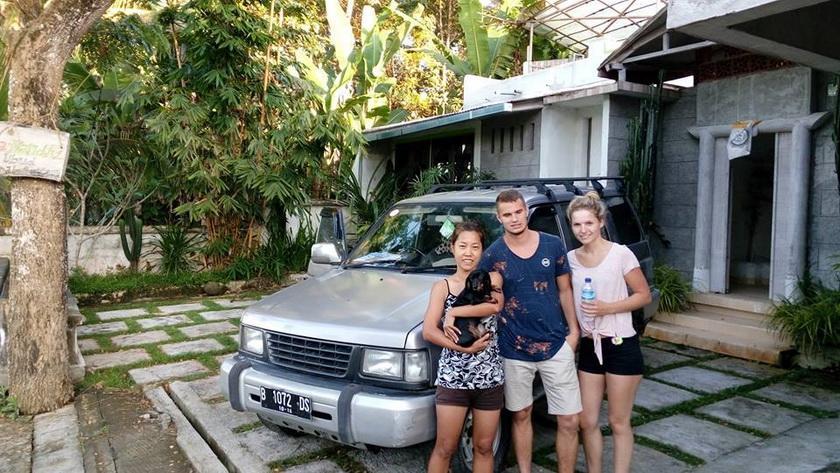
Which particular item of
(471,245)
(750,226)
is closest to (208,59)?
(471,245)

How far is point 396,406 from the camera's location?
10.1ft

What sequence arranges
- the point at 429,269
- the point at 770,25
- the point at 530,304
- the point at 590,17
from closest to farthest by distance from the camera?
the point at 530,304, the point at 429,269, the point at 770,25, the point at 590,17

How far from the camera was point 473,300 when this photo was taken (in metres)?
2.98

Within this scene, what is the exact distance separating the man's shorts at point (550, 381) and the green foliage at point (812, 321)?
400 centimetres

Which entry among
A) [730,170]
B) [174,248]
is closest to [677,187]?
[730,170]

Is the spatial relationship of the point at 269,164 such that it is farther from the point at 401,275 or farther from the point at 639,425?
the point at 639,425

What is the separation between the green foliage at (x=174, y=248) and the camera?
1041 centimetres

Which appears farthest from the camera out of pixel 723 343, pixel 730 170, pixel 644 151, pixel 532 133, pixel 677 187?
pixel 532 133

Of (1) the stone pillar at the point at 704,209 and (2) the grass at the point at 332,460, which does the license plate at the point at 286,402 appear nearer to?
(2) the grass at the point at 332,460

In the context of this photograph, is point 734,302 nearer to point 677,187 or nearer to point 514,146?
point 677,187

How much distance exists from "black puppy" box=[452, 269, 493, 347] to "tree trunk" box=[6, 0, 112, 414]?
356 cm

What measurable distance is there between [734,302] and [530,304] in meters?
5.33

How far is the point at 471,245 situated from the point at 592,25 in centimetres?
1081

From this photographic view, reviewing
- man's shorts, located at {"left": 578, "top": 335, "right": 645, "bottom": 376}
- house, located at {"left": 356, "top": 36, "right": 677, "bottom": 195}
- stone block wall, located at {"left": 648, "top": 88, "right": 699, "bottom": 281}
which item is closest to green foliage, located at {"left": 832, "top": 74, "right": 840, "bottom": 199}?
stone block wall, located at {"left": 648, "top": 88, "right": 699, "bottom": 281}
